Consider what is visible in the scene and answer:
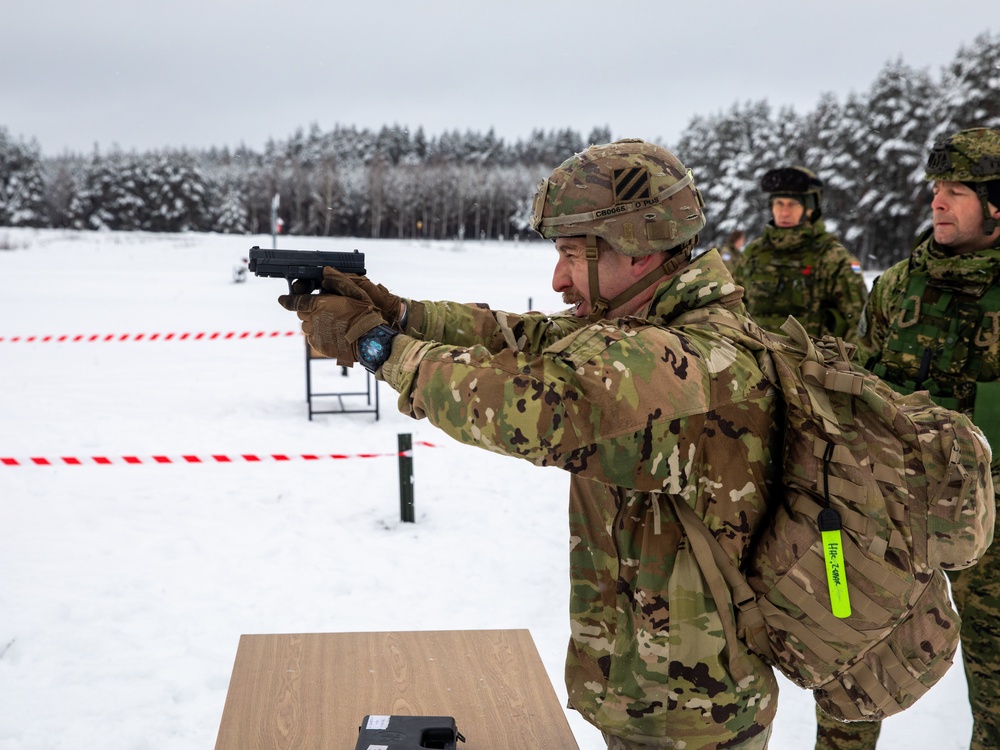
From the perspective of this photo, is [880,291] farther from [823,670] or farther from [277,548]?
[277,548]

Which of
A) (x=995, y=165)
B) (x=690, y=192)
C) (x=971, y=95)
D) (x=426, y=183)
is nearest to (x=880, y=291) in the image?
(x=995, y=165)

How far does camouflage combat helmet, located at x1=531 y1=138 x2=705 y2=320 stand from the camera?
1.89m

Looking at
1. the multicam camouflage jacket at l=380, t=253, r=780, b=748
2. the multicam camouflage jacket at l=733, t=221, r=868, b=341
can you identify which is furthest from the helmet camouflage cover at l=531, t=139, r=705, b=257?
the multicam camouflage jacket at l=733, t=221, r=868, b=341

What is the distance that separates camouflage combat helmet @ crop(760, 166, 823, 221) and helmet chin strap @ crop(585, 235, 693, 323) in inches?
191

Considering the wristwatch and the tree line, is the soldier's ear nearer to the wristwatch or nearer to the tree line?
the wristwatch

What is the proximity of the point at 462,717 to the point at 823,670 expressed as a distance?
1.15 meters

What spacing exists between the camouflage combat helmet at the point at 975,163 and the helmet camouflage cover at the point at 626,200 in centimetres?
215

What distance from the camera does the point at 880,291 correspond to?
3.97 metres

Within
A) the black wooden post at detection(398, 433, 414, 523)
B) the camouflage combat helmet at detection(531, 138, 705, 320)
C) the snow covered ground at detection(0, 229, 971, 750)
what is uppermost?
the camouflage combat helmet at detection(531, 138, 705, 320)

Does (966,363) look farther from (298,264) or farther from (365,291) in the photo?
(298,264)

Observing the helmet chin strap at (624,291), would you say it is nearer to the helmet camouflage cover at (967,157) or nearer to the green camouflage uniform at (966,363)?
the green camouflage uniform at (966,363)

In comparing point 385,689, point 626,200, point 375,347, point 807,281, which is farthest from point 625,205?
point 807,281

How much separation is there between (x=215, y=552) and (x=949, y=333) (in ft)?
16.1

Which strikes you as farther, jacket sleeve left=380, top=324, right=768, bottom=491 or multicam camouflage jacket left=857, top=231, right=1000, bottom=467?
multicam camouflage jacket left=857, top=231, right=1000, bottom=467
